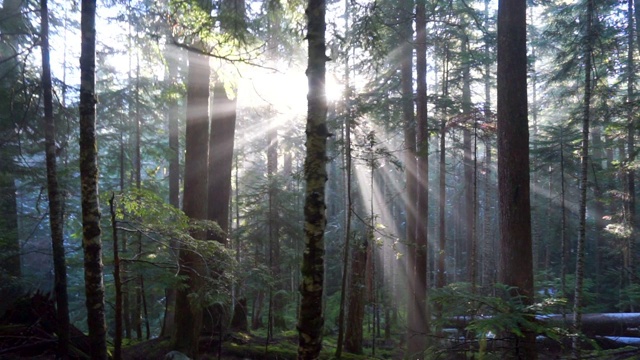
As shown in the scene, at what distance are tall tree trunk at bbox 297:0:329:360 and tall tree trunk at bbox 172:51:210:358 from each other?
3697 millimetres

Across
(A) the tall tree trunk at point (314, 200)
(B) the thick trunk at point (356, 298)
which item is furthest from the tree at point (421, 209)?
(A) the tall tree trunk at point (314, 200)

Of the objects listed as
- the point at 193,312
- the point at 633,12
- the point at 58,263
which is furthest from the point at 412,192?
the point at 633,12

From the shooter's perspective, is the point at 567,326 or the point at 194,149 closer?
the point at 567,326

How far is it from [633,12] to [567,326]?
20.5 m

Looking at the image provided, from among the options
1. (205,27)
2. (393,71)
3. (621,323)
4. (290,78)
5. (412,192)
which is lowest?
(621,323)

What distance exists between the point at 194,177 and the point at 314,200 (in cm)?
430

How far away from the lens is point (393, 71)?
14.6m

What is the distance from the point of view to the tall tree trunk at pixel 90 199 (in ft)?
17.6

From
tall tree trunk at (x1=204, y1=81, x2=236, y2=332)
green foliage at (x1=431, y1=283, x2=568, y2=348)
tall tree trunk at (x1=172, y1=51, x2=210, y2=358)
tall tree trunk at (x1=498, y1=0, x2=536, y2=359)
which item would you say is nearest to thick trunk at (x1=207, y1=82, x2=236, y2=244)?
tall tree trunk at (x1=204, y1=81, x2=236, y2=332)

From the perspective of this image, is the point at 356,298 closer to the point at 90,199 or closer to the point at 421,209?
the point at 421,209

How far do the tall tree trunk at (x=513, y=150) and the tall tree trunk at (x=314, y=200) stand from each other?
2.79 metres

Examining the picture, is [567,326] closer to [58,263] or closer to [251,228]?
[58,263]

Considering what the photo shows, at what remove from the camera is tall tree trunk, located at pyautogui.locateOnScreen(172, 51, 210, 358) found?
774 centimetres

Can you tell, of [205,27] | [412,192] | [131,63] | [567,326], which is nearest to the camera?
[567,326]
